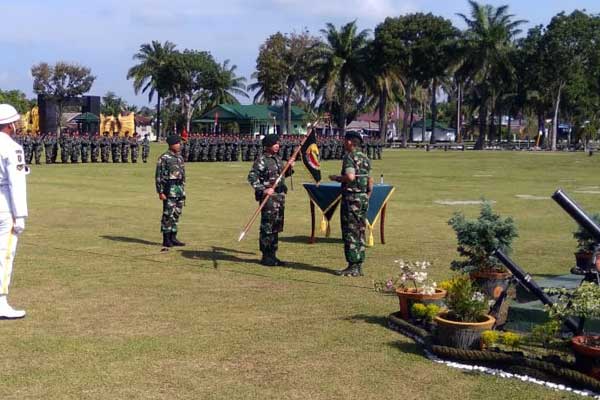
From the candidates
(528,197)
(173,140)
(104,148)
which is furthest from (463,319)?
(104,148)

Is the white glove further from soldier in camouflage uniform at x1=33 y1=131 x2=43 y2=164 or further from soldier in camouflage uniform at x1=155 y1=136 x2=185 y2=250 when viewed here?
soldier in camouflage uniform at x1=33 y1=131 x2=43 y2=164

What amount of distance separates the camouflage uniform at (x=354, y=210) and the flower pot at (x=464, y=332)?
3371 millimetres

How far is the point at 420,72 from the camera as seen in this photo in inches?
2938

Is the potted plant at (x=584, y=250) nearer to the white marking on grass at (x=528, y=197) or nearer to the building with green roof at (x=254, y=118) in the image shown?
the white marking on grass at (x=528, y=197)

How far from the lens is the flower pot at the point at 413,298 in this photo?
675 cm

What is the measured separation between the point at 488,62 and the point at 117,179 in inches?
2131

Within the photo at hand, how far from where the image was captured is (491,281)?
7082 mm

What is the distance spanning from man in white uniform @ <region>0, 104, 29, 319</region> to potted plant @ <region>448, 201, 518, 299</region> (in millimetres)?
3843

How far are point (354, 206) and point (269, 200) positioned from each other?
132 centimetres

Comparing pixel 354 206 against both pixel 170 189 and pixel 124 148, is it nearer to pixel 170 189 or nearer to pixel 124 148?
pixel 170 189

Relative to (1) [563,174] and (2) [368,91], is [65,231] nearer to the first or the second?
(1) [563,174]

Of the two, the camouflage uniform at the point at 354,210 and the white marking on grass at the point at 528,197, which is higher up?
the camouflage uniform at the point at 354,210

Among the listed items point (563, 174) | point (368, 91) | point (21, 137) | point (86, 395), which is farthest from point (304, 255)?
point (368, 91)

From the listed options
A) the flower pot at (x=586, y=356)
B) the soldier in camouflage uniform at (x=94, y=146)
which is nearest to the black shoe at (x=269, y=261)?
the flower pot at (x=586, y=356)
